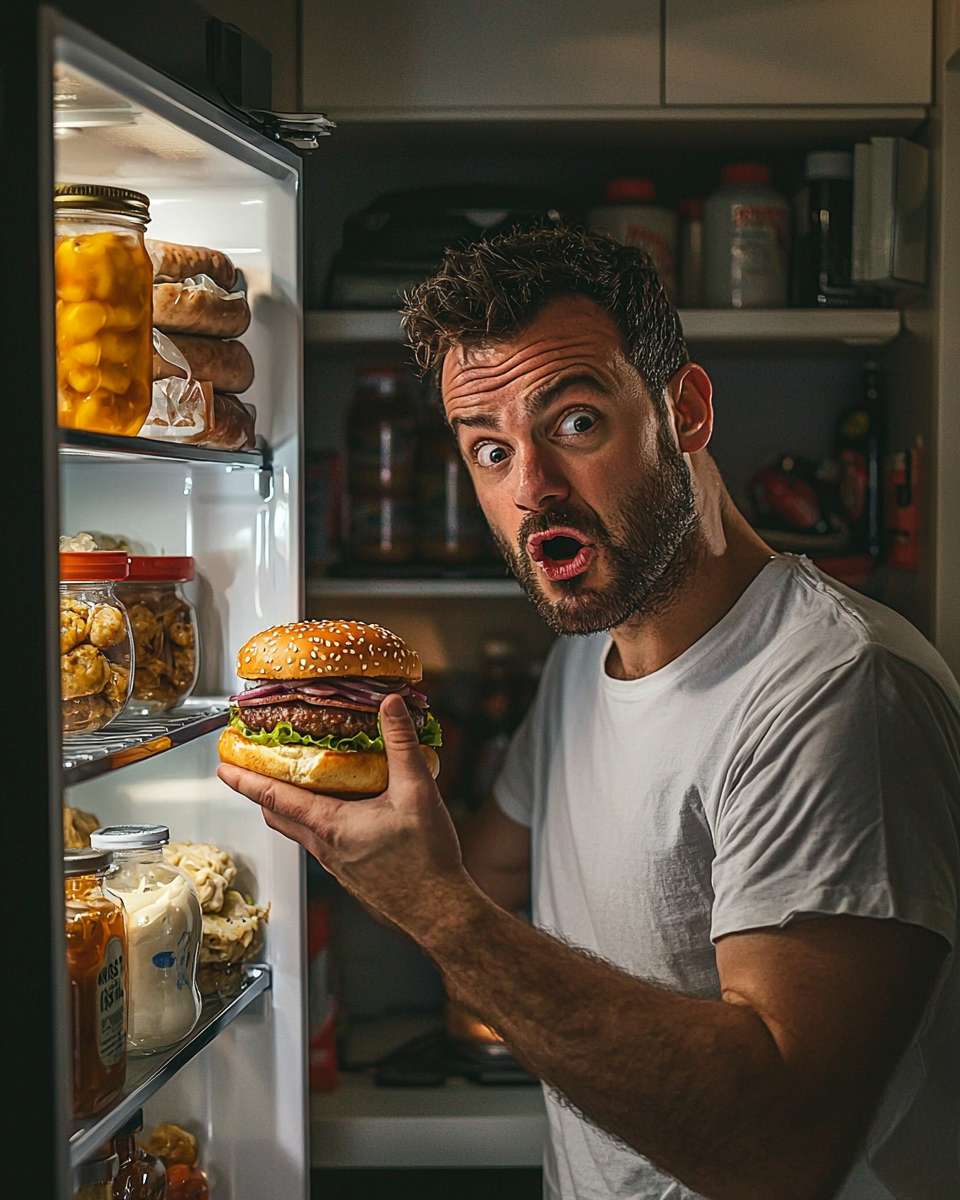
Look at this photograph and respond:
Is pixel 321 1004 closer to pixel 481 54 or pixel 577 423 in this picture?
pixel 577 423

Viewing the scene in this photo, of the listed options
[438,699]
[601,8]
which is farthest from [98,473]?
[601,8]

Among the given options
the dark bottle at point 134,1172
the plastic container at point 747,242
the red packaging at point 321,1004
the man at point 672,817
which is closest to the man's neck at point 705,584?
the man at point 672,817

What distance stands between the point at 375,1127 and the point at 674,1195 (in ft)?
1.44

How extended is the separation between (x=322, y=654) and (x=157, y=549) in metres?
0.33

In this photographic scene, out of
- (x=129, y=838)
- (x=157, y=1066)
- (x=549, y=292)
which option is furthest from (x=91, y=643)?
(x=549, y=292)

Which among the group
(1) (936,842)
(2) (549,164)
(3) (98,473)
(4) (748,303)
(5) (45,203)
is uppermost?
(2) (549,164)

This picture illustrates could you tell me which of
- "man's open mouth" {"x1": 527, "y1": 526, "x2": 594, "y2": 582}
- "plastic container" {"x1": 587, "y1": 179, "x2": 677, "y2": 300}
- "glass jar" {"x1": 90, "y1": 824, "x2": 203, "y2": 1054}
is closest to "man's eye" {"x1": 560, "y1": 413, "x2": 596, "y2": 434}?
"man's open mouth" {"x1": 527, "y1": 526, "x2": 594, "y2": 582}

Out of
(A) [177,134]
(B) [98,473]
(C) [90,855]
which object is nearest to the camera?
(C) [90,855]

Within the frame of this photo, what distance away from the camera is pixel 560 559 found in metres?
1.35

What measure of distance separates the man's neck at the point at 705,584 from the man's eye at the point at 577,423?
17 cm

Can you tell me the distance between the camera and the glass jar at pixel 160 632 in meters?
1.15

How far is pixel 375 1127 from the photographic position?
1.48m

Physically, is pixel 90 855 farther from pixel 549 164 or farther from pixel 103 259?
pixel 549 164

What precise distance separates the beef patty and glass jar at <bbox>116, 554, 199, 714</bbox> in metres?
0.11
